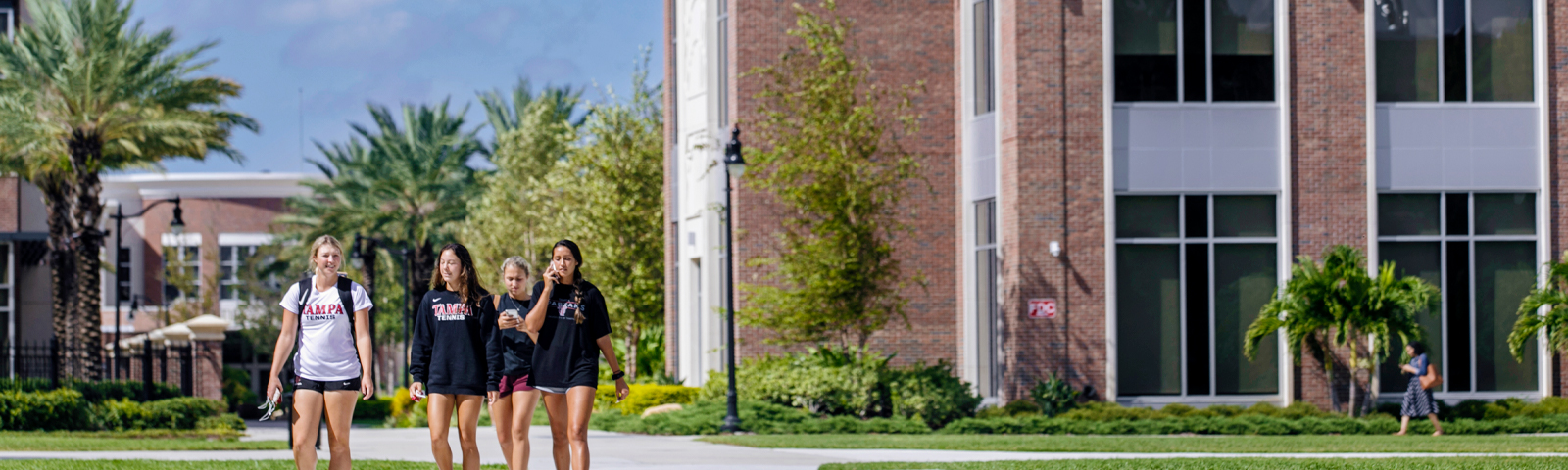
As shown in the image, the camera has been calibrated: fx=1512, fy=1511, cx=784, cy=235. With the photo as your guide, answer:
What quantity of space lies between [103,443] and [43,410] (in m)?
4.79

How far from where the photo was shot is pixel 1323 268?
2159 cm

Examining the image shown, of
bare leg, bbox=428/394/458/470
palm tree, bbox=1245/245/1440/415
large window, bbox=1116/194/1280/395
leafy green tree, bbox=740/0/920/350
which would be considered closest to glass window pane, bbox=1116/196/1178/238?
large window, bbox=1116/194/1280/395

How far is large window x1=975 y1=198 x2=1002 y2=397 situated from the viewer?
77.2 ft

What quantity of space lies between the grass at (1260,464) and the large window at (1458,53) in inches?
400

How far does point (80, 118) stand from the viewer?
27.0m

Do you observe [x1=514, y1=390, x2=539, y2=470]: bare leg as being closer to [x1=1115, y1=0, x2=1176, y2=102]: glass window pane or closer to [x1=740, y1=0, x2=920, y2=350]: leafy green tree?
[x1=740, y1=0, x2=920, y2=350]: leafy green tree

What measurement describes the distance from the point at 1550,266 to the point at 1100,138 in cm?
639

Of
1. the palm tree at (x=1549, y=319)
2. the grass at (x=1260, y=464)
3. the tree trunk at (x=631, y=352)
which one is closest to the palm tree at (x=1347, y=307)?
the palm tree at (x=1549, y=319)

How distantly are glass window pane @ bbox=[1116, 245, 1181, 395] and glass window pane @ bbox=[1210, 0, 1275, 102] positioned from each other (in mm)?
2484

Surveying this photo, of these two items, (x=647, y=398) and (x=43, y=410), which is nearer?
(x=43, y=410)

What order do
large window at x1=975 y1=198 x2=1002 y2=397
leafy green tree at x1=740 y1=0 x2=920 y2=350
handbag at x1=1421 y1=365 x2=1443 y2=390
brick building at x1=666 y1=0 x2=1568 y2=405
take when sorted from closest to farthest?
handbag at x1=1421 y1=365 x2=1443 y2=390 → brick building at x1=666 y1=0 x2=1568 y2=405 → leafy green tree at x1=740 y1=0 x2=920 y2=350 → large window at x1=975 y1=198 x2=1002 y2=397

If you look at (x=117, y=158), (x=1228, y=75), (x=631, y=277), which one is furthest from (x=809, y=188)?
(x=117, y=158)

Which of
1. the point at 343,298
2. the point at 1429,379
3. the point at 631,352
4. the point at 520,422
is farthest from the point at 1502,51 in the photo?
the point at 631,352

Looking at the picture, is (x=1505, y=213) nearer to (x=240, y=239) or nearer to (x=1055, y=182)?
(x=1055, y=182)
